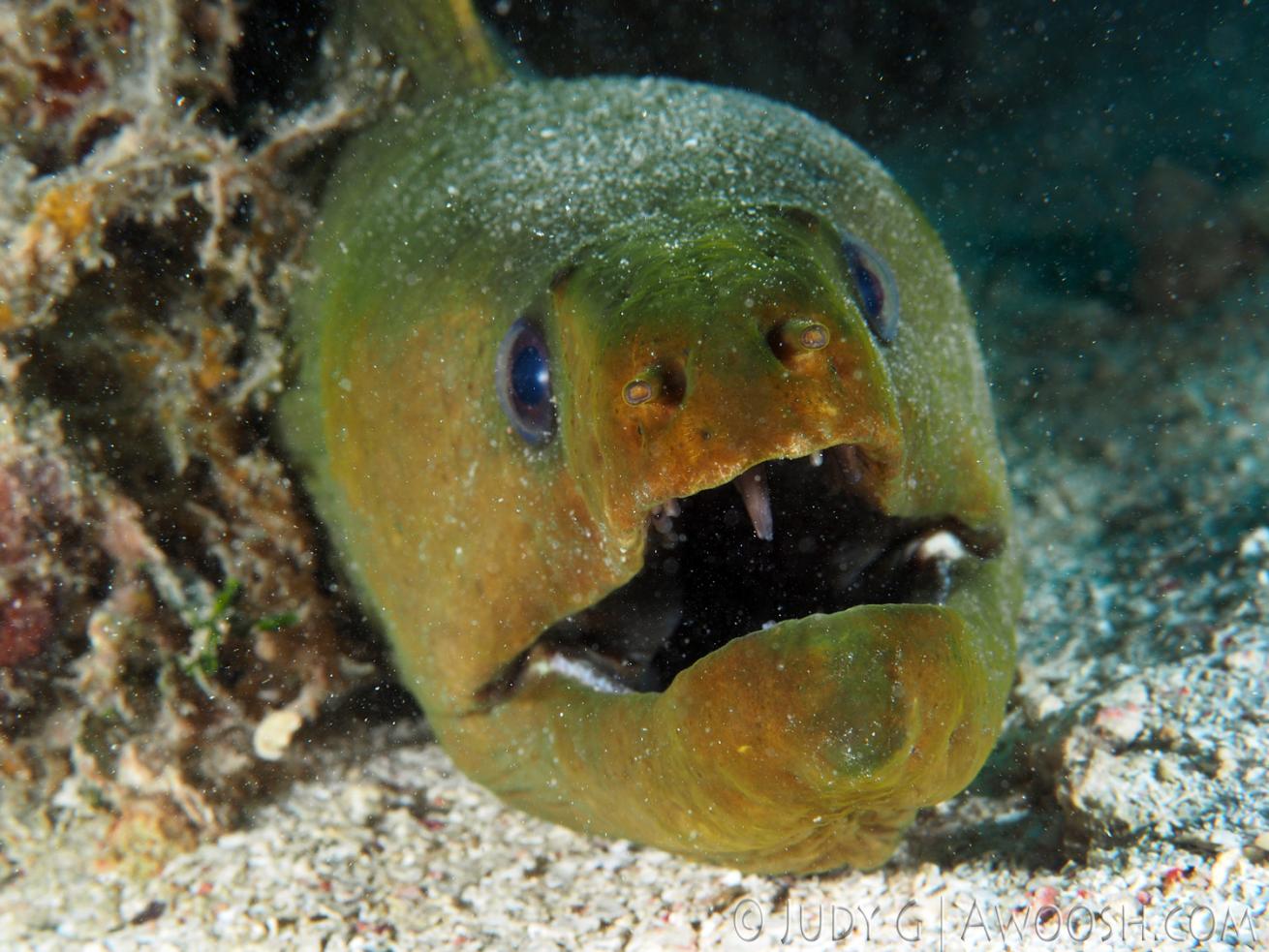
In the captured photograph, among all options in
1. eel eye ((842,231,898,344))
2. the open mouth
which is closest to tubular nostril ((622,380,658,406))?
the open mouth

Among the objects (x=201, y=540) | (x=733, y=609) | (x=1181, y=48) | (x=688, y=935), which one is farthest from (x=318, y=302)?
(x=1181, y=48)

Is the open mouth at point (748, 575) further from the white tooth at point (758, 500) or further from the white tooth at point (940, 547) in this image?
the white tooth at point (758, 500)

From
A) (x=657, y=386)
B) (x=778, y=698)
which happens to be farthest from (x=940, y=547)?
(x=657, y=386)

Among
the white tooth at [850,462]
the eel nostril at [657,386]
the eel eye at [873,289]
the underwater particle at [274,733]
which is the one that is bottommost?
the underwater particle at [274,733]

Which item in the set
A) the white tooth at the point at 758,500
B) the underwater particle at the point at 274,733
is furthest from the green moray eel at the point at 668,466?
the underwater particle at the point at 274,733

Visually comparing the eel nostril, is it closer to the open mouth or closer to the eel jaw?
the eel jaw

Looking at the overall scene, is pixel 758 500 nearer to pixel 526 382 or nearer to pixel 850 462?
pixel 850 462
